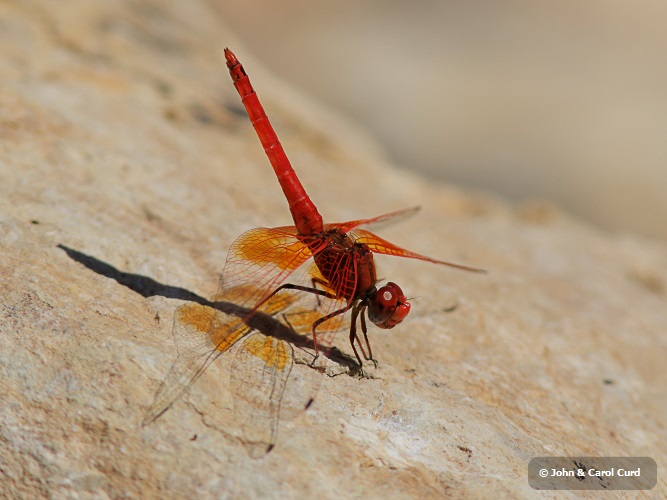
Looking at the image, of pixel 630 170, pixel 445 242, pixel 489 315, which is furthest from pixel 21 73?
pixel 630 170

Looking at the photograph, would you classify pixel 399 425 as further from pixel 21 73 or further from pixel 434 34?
pixel 434 34

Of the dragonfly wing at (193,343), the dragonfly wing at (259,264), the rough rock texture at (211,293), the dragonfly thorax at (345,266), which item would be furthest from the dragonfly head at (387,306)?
the dragonfly wing at (193,343)

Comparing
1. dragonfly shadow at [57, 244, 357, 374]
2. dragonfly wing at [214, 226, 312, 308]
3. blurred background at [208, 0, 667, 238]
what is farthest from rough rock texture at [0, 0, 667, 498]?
blurred background at [208, 0, 667, 238]

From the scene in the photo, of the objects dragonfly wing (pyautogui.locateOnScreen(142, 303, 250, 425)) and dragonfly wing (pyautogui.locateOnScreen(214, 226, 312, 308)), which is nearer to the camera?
dragonfly wing (pyautogui.locateOnScreen(142, 303, 250, 425))

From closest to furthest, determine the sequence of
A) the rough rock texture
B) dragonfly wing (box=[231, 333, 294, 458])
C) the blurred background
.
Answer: the rough rock texture
dragonfly wing (box=[231, 333, 294, 458])
the blurred background

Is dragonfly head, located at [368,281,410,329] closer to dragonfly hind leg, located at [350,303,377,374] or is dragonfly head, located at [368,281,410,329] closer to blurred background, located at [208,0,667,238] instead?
dragonfly hind leg, located at [350,303,377,374]
